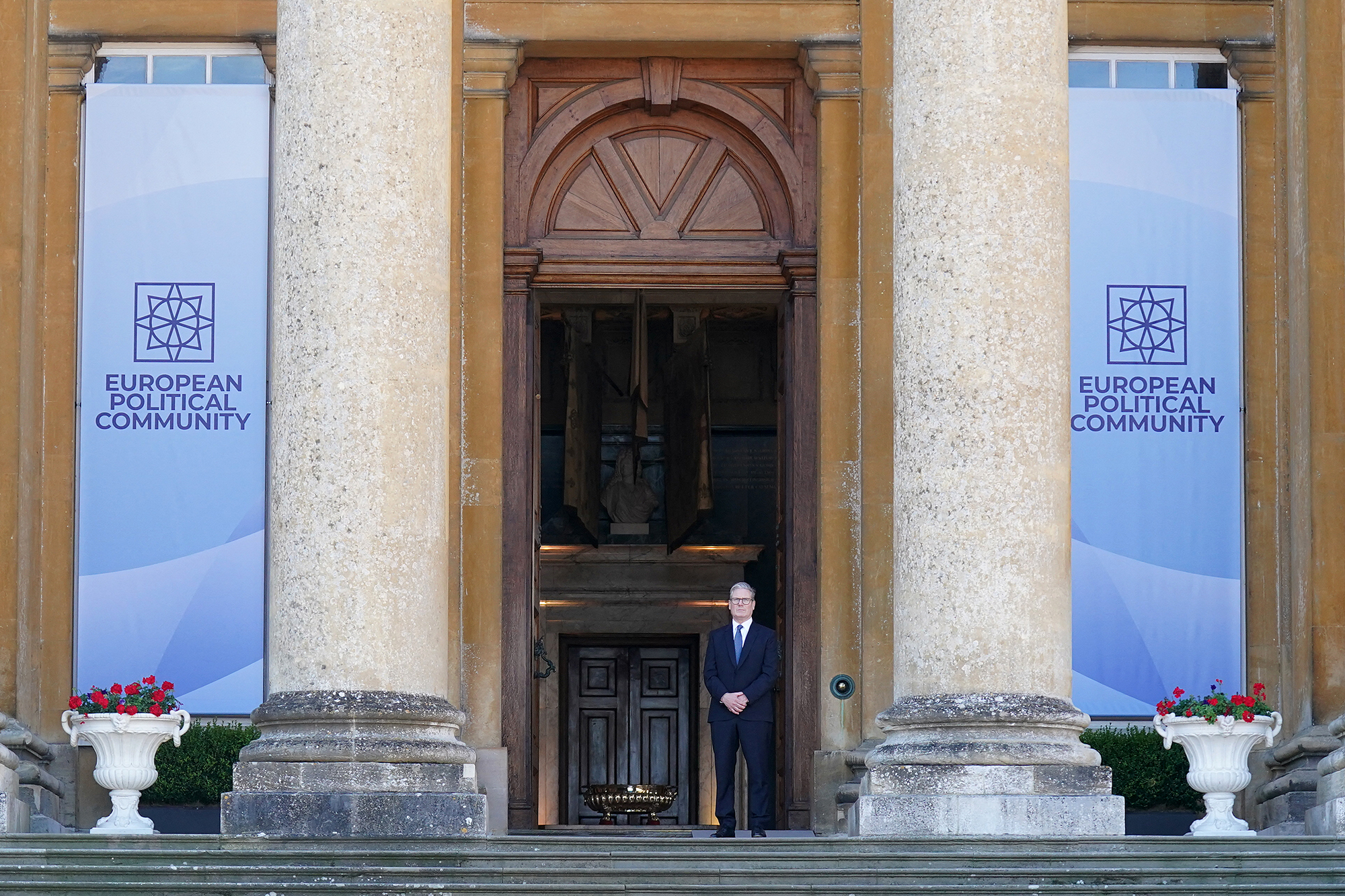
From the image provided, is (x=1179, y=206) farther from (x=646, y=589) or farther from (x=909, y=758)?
(x=646, y=589)

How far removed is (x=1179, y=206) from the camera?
1755 centimetres

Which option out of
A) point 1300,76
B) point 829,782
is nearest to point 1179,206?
point 1300,76

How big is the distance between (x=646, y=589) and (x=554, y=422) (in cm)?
229

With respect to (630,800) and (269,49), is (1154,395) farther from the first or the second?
(269,49)

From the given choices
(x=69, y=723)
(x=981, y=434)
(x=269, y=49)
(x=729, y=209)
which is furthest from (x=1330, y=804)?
(x=269, y=49)

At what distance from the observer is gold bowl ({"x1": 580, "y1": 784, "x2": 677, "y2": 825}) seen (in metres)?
21.0

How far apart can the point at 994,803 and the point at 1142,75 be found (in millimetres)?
6934

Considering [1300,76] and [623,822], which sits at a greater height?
[1300,76]

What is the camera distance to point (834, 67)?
17.6 meters

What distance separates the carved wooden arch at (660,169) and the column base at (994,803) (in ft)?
18.6

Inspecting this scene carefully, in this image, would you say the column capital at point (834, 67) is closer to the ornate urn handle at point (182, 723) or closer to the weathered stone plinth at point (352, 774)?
the weathered stone plinth at point (352, 774)

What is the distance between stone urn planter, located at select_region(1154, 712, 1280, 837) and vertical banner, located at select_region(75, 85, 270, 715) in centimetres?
658

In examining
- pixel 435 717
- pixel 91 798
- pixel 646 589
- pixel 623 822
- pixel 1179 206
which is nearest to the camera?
pixel 435 717

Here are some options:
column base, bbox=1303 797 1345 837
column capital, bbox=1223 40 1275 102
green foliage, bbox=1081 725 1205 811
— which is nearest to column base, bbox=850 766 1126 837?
column base, bbox=1303 797 1345 837
